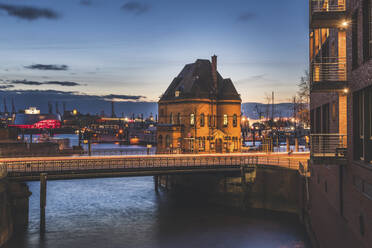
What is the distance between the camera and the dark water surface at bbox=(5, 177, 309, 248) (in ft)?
95.1

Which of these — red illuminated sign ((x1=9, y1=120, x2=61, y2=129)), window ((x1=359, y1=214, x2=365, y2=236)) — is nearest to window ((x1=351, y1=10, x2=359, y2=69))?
window ((x1=359, y1=214, x2=365, y2=236))

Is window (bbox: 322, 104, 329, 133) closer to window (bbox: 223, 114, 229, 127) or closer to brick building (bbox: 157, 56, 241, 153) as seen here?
brick building (bbox: 157, 56, 241, 153)

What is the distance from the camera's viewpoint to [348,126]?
14.8 meters

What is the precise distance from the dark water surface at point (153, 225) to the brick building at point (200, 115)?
16869 millimetres

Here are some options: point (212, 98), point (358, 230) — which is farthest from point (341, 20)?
point (212, 98)

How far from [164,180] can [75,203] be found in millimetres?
14167

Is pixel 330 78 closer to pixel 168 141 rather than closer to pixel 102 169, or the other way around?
pixel 102 169

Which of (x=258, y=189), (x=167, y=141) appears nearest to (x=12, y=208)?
(x=258, y=189)

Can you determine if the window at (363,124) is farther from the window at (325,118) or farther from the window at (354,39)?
the window at (325,118)

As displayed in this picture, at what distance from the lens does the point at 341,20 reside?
50.3 feet

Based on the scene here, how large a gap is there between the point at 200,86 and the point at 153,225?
35.0 meters

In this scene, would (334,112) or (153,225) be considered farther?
(153,225)

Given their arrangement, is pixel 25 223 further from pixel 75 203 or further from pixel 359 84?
pixel 359 84

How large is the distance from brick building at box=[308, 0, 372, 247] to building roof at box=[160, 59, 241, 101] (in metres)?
44.9
